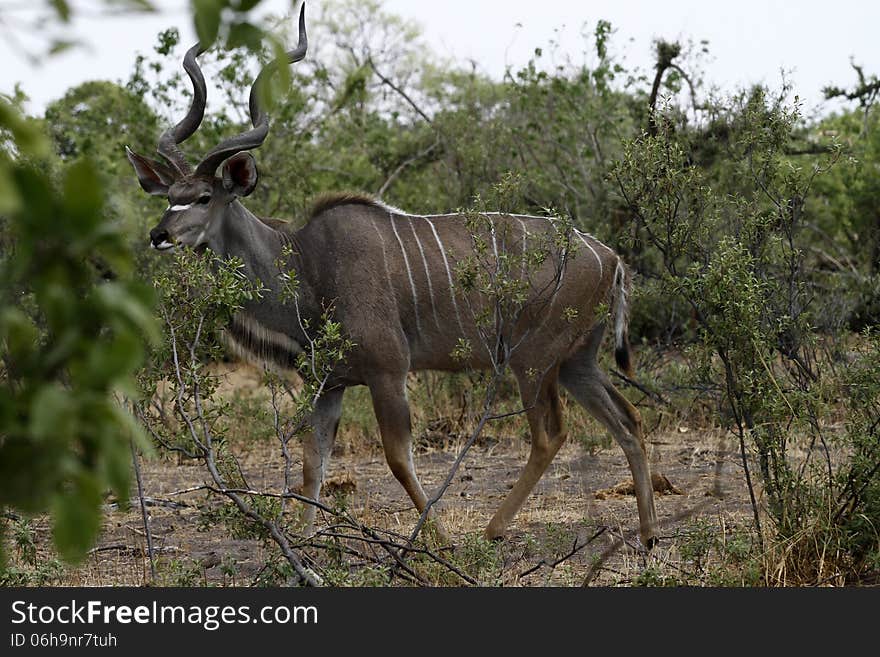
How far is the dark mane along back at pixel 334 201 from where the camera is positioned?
15.2 feet

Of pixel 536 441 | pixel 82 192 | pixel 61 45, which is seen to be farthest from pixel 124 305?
pixel 536 441

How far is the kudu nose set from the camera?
4145 millimetres

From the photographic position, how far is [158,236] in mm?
4156

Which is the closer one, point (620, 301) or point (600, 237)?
point (620, 301)

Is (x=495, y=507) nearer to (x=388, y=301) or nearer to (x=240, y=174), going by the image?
(x=388, y=301)

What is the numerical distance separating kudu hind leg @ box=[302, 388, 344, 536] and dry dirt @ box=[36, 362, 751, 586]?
0.21 meters

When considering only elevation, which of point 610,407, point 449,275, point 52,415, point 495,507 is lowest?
point 495,507

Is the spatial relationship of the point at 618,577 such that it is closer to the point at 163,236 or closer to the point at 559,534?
the point at 559,534

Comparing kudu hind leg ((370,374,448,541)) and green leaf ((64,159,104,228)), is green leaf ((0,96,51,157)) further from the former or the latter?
kudu hind leg ((370,374,448,541))

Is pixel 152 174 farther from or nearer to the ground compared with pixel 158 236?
farther from the ground

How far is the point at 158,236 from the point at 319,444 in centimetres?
101

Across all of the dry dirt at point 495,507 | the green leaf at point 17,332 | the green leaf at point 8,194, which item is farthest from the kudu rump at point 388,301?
the green leaf at point 8,194

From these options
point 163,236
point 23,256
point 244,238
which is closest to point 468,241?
point 244,238

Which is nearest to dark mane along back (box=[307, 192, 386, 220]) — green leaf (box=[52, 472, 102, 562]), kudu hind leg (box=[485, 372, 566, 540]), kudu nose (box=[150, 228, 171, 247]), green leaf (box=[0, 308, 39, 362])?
kudu nose (box=[150, 228, 171, 247])
